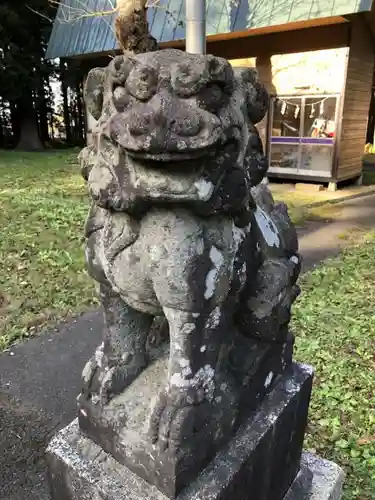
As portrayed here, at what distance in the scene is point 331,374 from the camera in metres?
2.49

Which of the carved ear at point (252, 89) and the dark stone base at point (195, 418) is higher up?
the carved ear at point (252, 89)

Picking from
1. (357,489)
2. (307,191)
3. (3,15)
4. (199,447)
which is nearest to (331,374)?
(357,489)

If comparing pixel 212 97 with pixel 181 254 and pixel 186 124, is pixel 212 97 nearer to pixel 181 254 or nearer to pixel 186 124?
pixel 186 124

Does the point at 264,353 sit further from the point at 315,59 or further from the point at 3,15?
the point at 3,15

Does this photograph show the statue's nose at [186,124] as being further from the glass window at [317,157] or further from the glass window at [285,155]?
the glass window at [285,155]

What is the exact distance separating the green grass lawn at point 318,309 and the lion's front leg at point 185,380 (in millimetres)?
1165

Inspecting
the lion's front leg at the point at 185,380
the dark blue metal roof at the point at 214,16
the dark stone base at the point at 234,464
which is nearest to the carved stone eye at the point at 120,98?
the lion's front leg at the point at 185,380

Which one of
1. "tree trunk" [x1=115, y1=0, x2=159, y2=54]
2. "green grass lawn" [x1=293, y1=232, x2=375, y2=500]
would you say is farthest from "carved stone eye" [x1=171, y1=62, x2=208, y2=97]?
"tree trunk" [x1=115, y1=0, x2=159, y2=54]

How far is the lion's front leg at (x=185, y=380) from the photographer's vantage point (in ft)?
3.36

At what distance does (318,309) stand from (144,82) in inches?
105

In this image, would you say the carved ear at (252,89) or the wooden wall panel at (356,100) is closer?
the carved ear at (252,89)

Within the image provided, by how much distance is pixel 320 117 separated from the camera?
8156 millimetres

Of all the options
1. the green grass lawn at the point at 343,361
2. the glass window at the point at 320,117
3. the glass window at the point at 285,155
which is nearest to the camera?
the green grass lawn at the point at 343,361

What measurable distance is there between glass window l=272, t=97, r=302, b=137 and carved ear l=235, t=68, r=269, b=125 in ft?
25.7
